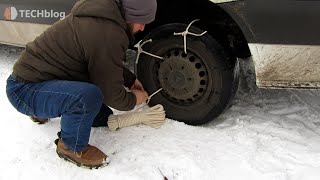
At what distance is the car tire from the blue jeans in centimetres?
68

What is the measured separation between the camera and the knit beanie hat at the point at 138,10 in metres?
2.14

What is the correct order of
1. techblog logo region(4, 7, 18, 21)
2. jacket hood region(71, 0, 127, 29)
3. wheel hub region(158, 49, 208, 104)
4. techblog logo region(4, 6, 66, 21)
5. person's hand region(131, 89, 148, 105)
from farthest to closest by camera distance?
1. techblog logo region(4, 7, 18, 21)
2. techblog logo region(4, 6, 66, 21)
3. wheel hub region(158, 49, 208, 104)
4. person's hand region(131, 89, 148, 105)
5. jacket hood region(71, 0, 127, 29)

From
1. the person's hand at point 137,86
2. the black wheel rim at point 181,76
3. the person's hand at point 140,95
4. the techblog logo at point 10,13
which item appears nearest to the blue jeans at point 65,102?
the person's hand at point 140,95

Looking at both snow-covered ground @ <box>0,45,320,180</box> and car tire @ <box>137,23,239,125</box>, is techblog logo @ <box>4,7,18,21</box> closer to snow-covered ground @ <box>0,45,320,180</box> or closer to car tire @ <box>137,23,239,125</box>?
snow-covered ground @ <box>0,45,320,180</box>

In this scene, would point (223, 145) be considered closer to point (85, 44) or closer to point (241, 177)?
point (241, 177)

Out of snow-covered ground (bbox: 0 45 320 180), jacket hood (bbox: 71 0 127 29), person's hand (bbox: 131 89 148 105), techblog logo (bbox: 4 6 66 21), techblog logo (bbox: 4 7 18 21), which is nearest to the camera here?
jacket hood (bbox: 71 0 127 29)

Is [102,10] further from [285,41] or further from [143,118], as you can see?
A: [285,41]

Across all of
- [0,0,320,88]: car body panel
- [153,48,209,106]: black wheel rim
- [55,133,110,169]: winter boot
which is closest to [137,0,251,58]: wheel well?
[153,48,209,106]: black wheel rim

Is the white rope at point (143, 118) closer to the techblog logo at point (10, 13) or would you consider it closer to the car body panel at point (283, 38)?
the car body panel at point (283, 38)

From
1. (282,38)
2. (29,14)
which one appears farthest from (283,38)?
(29,14)

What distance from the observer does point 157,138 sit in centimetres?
266

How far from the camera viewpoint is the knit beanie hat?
7.04ft

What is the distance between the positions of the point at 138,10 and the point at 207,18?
74 cm

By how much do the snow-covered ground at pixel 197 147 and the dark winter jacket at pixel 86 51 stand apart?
0.38m
